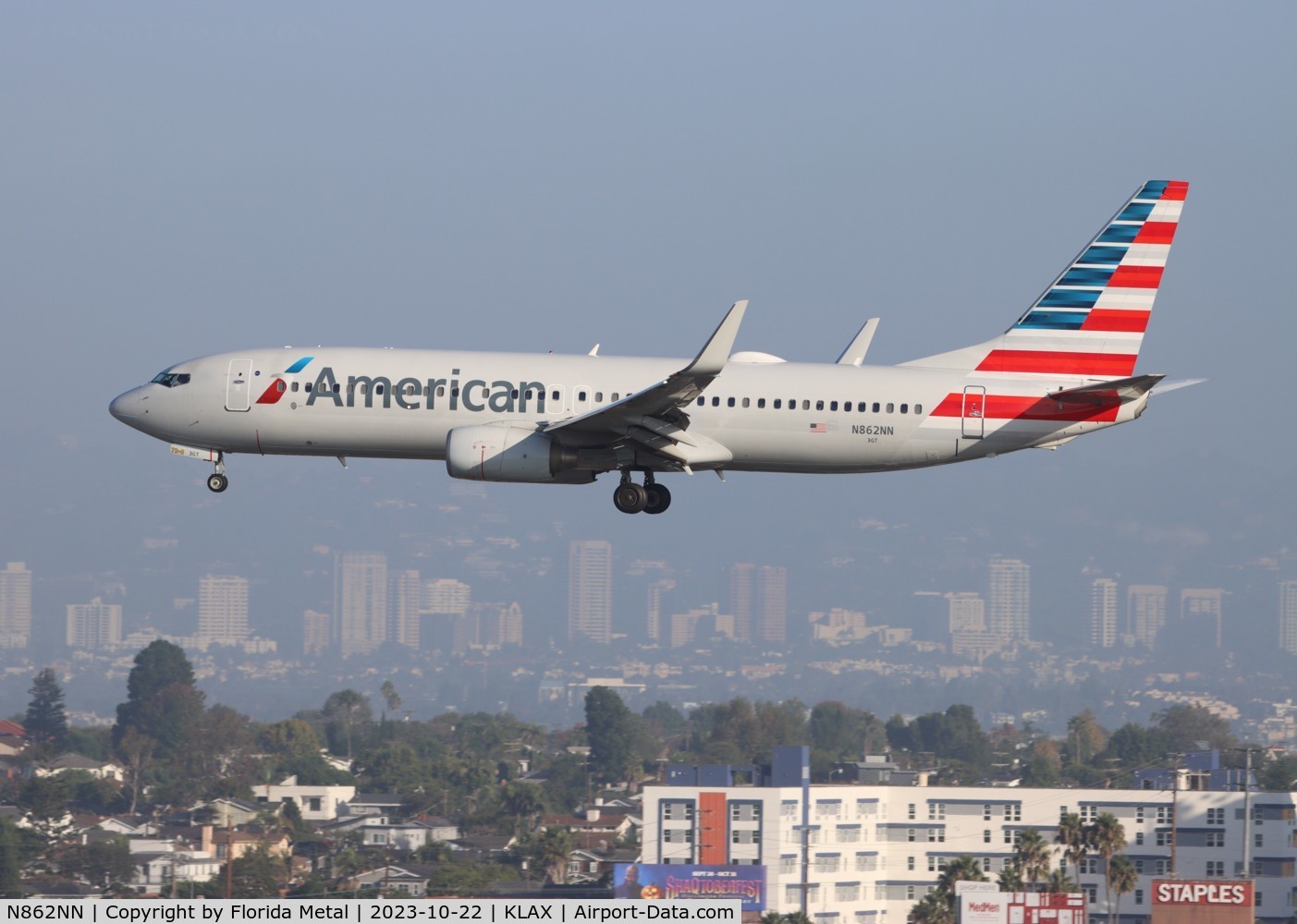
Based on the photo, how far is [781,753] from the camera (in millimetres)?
111812

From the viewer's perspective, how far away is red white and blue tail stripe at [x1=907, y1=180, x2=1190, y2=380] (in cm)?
5297

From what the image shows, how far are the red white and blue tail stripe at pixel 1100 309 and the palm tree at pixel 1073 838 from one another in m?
54.4

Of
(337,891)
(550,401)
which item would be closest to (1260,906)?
(337,891)

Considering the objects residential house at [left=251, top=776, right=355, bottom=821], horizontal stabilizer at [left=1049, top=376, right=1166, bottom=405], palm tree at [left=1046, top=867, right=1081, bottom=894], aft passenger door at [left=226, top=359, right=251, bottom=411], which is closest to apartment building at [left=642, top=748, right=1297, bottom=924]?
palm tree at [left=1046, top=867, right=1081, bottom=894]

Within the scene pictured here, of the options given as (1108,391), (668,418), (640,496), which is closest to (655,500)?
(640,496)

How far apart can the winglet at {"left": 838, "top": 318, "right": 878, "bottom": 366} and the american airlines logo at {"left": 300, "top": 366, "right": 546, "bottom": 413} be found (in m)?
8.96

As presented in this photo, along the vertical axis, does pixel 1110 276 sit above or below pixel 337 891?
above

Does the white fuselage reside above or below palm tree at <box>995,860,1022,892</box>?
above

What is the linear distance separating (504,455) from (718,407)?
5.95 m

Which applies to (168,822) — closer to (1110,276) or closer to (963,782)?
(963,782)

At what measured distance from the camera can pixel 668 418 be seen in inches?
1971

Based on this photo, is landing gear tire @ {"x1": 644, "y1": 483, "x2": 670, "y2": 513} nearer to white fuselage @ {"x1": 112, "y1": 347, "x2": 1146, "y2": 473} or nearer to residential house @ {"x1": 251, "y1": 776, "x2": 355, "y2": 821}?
white fuselage @ {"x1": 112, "y1": 347, "x2": 1146, "y2": 473}

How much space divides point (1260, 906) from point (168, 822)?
92859mm

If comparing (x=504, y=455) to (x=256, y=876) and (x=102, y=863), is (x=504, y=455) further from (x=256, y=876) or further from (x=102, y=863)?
(x=102, y=863)
